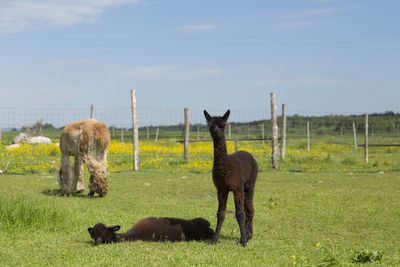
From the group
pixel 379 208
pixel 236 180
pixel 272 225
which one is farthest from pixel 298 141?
pixel 236 180

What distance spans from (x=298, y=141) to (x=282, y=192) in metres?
21.2

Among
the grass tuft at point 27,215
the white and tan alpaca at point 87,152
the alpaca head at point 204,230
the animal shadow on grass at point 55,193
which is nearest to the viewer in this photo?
the alpaca head at point 204,230

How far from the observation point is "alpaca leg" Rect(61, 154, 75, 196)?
11898mm

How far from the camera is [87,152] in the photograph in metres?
11.2

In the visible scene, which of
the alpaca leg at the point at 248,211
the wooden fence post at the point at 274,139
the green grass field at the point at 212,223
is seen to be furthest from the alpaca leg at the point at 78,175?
the wooden fence post at the point at 274,139

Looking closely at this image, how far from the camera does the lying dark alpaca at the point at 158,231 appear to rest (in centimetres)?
642

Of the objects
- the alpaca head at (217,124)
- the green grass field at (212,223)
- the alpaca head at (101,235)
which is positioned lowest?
the green grass field at (212,223)

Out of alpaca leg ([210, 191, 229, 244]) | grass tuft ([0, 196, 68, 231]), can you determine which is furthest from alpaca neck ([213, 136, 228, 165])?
grass tuft ([0, 196, 68, 231])

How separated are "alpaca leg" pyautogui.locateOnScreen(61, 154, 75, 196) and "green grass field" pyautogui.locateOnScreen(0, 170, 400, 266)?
49 centimetres

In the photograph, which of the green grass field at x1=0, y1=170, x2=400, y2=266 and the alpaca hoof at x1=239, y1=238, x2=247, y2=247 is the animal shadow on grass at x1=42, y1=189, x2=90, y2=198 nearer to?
the green grass field at x1=0, y1=170, x2=400, y2=266

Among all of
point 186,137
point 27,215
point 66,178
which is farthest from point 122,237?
point 186,137

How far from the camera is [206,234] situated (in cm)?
695

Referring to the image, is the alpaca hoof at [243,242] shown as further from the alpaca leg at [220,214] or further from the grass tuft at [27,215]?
the grass tuft at [27,215]

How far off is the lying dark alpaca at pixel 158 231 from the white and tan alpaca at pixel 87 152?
4.54 metres
